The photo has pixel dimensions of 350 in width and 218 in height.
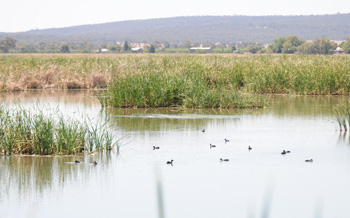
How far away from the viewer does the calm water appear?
27.3ft

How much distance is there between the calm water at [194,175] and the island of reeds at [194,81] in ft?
11.1

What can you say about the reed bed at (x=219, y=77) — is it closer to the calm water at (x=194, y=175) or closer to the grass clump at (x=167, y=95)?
the grass clump at (x=167, y=95)

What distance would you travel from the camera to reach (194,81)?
20531 millimetres

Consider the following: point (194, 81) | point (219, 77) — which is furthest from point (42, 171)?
point (219, 77)

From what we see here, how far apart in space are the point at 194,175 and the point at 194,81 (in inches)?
415

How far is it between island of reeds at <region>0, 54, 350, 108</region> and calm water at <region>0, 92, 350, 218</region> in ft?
11.1

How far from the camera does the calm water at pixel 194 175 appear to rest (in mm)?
8336

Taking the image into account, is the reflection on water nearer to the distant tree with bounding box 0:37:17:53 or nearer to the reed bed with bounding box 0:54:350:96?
the reed bed with bounding box 0:54:350:96

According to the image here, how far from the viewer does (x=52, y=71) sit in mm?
29797

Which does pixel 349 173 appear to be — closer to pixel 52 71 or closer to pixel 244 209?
pixel 244 209

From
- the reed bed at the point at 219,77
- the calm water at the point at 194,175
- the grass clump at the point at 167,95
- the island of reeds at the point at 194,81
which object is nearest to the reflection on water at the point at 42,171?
the calm water at the point at 194,175

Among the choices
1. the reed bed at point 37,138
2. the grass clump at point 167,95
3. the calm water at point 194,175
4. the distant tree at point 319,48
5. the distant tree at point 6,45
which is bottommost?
the calm water at point 194,175

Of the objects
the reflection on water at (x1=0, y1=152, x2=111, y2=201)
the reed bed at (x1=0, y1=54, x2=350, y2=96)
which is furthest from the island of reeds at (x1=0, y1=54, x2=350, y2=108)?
the reflection on water at (x1=0, y1=152, x2=111, y2=201)

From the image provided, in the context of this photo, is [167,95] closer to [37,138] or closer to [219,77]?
[219,77]
